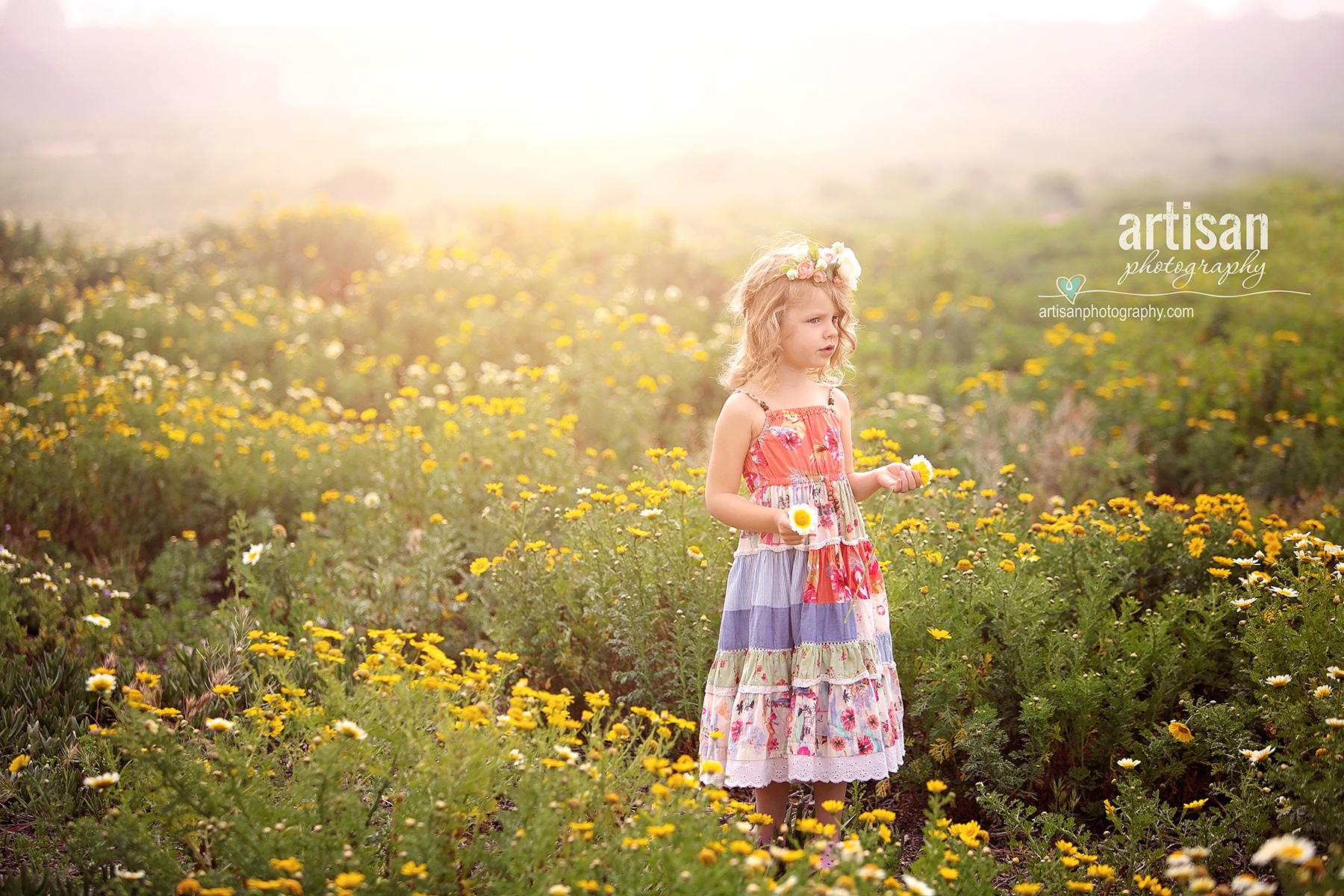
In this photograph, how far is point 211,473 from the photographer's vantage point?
18.0ft

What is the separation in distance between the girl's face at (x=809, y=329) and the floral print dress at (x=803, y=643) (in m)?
0.16

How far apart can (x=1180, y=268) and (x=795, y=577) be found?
10.0m

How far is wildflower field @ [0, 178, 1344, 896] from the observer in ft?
7.56

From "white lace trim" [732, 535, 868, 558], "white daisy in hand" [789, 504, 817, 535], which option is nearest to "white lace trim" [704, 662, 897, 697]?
"white lace trim" [732, 535, 868, 558]

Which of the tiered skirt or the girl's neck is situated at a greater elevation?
the girl's neck

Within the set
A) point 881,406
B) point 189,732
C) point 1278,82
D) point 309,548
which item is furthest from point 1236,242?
point 1278,82

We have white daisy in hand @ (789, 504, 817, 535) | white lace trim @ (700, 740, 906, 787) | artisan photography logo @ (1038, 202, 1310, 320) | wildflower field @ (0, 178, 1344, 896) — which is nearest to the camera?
wildflower field @ (0, 178, 1344, 896)

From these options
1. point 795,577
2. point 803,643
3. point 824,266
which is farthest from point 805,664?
point 824,266

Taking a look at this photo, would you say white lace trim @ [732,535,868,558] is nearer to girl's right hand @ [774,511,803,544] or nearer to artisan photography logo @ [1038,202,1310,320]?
girl's right hand @ [774,511,803,544]

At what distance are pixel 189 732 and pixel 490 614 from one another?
4.91 ft

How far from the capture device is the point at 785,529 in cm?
251

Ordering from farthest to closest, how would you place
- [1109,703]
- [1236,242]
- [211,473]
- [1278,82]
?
[1278,82] < [1236,242] < [211,473] < [1109,703]

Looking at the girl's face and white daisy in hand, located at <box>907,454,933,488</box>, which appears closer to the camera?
white daisy in hand, located at <box>907,454,933,488</box>

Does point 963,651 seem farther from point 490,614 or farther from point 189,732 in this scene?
point 189,732
